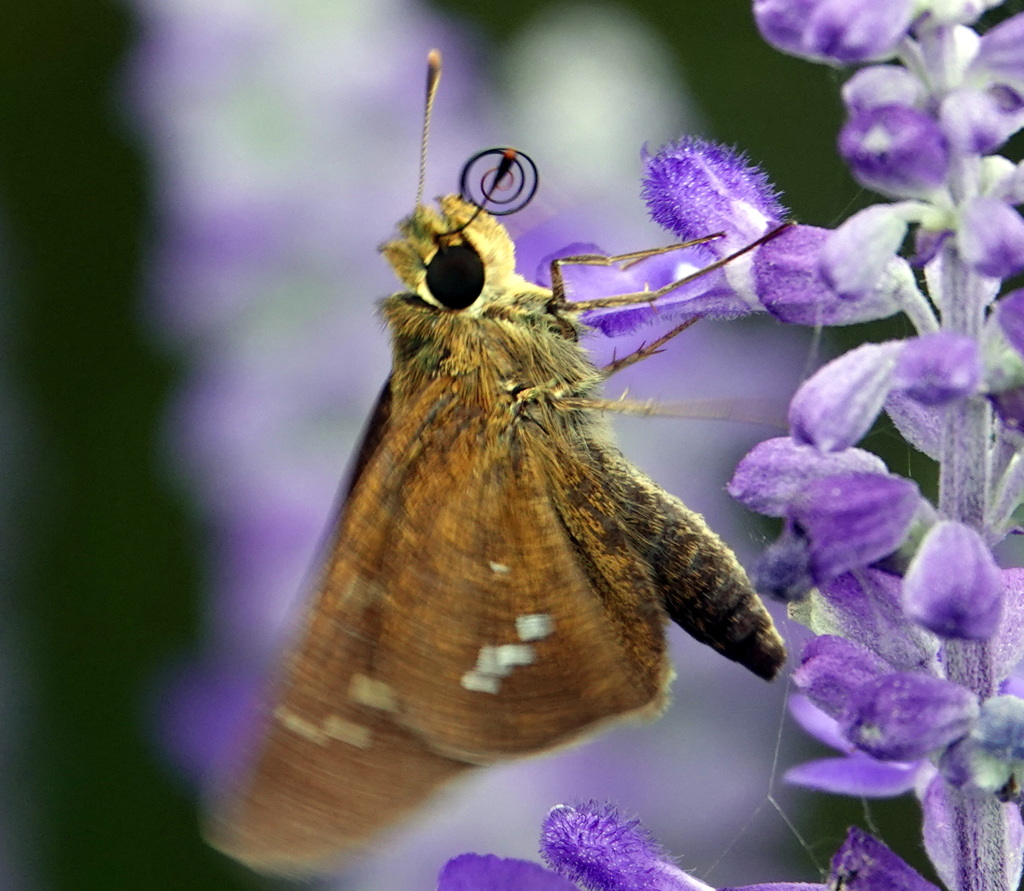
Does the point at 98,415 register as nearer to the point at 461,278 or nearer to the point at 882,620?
the point at 461,278

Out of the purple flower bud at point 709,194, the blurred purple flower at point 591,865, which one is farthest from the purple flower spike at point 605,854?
the purple flower bud at point 709,194

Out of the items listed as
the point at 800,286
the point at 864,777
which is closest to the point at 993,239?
the point at 800,286

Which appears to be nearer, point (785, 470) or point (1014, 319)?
point (1014, 319)

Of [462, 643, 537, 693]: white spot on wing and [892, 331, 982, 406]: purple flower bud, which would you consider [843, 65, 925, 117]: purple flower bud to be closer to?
[892, 331, 982, 406]: purple flower bud

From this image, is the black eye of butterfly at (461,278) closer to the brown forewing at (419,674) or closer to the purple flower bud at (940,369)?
the brown forewing at (419,674)

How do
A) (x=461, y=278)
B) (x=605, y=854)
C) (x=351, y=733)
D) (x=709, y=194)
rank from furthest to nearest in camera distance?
1. (x=461, y=278)
2. (x=351, y=733)
3. (x=709, y=194)
4. (x=605, y=854)

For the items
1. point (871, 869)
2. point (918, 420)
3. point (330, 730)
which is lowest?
point (330, 730)

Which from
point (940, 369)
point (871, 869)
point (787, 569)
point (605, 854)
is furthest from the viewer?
point (605, 854)
